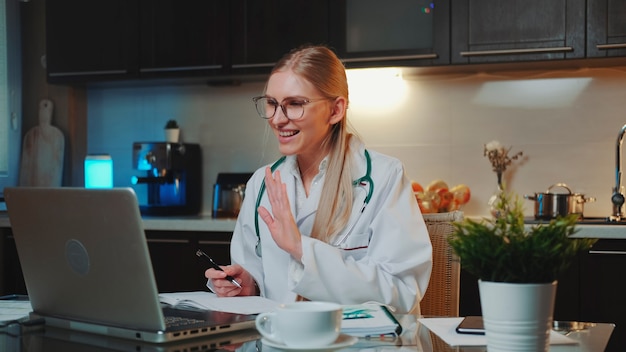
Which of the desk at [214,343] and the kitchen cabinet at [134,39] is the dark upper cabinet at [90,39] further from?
the desk at [214,343]

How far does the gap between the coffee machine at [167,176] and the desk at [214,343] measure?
2.39 m

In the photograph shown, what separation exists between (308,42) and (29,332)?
91.5 inches

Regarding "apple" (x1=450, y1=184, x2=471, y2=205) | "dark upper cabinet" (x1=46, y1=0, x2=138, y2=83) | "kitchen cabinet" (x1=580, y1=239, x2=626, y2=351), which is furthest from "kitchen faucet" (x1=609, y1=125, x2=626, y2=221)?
"dark upper cabinet" (x1=46, y1=0, x2=138, y2=83)

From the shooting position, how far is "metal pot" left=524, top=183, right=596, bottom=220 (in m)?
3.29

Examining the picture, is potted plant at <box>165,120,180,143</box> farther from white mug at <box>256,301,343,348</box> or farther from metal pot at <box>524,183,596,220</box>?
white mug at <box>256,301,343,348</box>

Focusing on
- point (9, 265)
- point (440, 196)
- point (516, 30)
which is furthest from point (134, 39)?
point (516, 30)

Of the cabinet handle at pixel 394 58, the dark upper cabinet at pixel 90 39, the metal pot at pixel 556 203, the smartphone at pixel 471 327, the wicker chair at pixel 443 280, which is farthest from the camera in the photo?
the dark upper cabinet at pixel 90 39

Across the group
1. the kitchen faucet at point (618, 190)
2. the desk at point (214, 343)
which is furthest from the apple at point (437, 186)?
the desk at point (214, 343)

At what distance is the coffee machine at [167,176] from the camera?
12.4 feet

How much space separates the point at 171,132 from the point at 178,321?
2.69m

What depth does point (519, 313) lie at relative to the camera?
1.08m

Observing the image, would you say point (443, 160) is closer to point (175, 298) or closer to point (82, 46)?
point (82, 46)

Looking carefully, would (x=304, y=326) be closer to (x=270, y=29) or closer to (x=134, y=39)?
(x=270, y=29)

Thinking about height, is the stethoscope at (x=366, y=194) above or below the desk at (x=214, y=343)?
above
